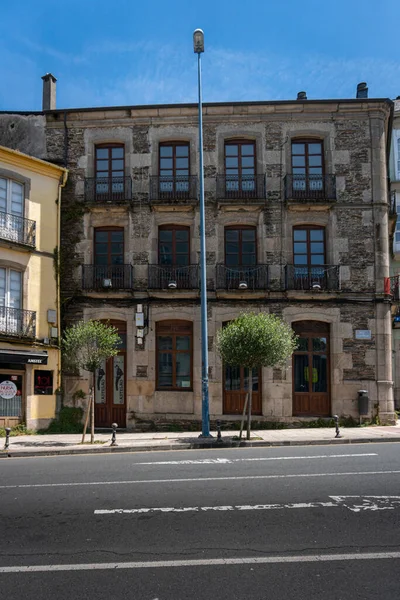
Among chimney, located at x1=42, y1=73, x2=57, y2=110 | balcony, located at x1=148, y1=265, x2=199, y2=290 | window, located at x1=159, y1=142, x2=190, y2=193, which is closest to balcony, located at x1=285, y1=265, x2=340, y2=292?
balcony, located at x1=148, y1=265, x2=199, y2=290

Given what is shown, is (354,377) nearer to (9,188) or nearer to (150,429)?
(150,429)

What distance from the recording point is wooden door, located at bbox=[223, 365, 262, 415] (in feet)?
64.1

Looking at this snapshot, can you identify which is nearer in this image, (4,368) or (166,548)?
(166,548)

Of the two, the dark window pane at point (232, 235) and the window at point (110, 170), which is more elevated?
the window at point (110, 170)

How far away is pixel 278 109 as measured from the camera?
801 inches

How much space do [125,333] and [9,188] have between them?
633 cm

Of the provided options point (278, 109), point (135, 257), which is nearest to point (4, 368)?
point (135, 257)

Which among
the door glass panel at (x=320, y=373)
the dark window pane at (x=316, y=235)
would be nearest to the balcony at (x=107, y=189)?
the dark window pane at (x=316, y=235)

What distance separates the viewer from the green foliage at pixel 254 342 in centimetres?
1573

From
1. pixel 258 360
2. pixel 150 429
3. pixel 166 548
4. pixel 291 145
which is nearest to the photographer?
pixel 166 548

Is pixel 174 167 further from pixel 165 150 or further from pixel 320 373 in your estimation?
pixel 320 373

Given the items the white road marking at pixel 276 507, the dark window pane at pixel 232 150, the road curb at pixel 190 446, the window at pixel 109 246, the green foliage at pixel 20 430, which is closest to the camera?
the white road marking at pixel 276 507

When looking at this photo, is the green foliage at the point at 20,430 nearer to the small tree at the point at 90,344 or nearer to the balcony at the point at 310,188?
the small tree at the point at 90,344

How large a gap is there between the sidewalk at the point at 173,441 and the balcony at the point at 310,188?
8.11 meters
